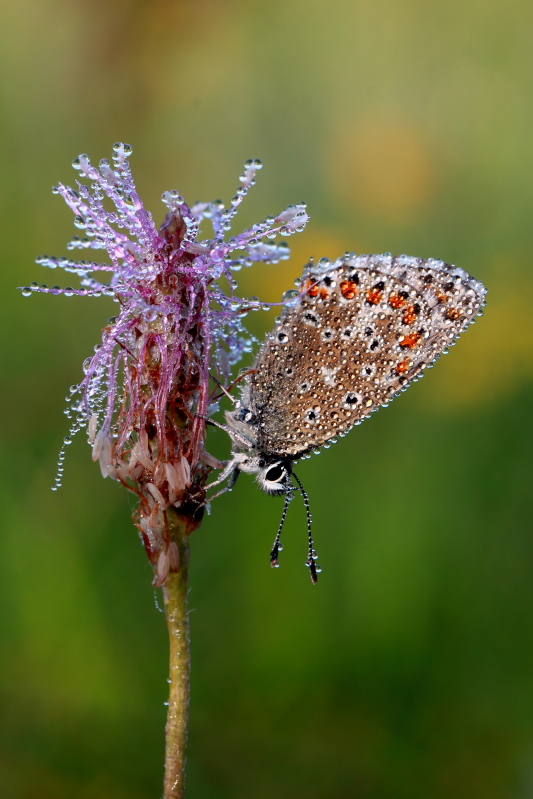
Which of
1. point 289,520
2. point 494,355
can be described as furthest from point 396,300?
point 494,355

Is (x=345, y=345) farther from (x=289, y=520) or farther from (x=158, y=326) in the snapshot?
(x=289, y=520)

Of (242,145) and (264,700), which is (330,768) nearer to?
(264,700)

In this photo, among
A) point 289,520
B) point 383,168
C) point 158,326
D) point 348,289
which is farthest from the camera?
point 383,168

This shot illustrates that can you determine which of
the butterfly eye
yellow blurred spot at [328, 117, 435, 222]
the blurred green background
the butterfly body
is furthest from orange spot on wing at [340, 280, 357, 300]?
yellow blurred spot at [328, 117, 435, 222]

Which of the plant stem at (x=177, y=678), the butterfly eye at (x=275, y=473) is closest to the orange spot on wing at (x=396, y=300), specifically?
the butterfly eye at (x=275, y=473)

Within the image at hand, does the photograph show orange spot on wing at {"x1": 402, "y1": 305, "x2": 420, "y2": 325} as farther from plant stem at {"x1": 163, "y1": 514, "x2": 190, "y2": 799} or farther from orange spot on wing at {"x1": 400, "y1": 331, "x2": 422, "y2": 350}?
plant stem at {"x1": 163, "y1": 514, "x2": 190, "y2": 799}

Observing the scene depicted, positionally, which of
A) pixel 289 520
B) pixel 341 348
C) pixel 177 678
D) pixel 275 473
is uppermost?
pixel 341 348
